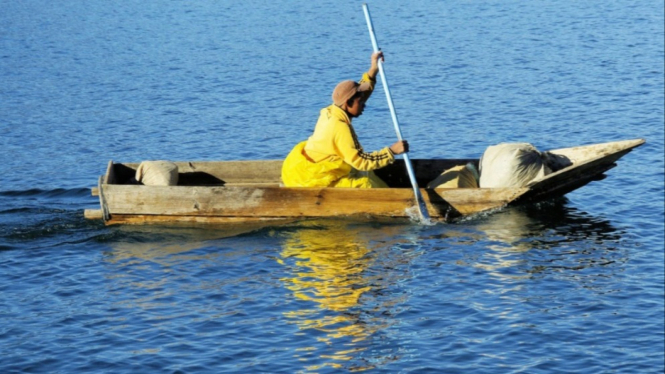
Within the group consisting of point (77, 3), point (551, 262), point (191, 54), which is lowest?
point (551, 262)

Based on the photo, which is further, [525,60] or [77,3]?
[77,3]

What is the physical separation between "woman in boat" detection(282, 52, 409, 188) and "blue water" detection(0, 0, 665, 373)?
1.71ft

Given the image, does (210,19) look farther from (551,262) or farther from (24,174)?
(551,262)

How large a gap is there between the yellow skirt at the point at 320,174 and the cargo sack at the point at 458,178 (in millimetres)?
794

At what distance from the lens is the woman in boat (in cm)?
1206

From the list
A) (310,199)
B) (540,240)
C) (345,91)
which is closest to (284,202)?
(310,199)

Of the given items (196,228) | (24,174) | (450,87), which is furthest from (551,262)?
(450,87)

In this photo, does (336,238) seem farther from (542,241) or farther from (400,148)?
(542,241)

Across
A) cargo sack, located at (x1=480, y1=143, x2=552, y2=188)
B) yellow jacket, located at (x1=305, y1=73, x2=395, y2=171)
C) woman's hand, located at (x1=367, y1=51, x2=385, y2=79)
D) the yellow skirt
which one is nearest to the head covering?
yellow jacket, located at (x1=305, y1=73, x2=395, y2=171)

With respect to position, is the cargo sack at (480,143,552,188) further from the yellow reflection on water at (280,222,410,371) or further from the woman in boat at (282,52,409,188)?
the yellow reflection on water at (280,222,410,371)

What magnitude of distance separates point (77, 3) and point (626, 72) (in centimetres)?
1972

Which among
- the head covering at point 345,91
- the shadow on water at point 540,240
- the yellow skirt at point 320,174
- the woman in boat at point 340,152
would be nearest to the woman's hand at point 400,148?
the woman in boat at point 340,152

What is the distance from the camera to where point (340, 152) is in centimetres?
1218

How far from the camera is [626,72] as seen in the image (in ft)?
70.2
